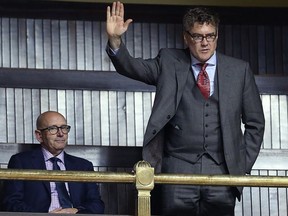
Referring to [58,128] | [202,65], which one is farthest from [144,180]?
[58,128]

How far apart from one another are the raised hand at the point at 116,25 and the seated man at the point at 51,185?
990 millimetres

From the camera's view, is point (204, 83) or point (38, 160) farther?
point (38, 160)

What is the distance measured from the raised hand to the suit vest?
0.43 metres

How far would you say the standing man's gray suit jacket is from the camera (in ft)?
19.7

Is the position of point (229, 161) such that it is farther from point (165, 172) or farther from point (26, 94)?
point (26, 94)

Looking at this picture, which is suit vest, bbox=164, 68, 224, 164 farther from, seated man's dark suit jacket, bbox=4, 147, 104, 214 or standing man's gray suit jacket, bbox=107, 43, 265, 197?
seated man's dark suit jacket, bbox=4, 147, 104, 214

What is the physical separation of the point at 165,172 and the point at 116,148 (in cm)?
129

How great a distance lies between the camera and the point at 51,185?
6656mm

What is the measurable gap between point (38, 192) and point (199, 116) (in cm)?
103

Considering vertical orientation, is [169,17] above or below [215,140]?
above

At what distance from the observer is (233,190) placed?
6.00 m

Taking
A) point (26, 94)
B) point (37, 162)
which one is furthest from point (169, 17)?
point (37, 162)

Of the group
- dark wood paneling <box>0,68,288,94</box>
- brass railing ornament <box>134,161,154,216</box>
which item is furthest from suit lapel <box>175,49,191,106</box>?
dark wood paneling <box>0,68,288,94</box>

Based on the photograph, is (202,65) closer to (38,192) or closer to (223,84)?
(223,84)
